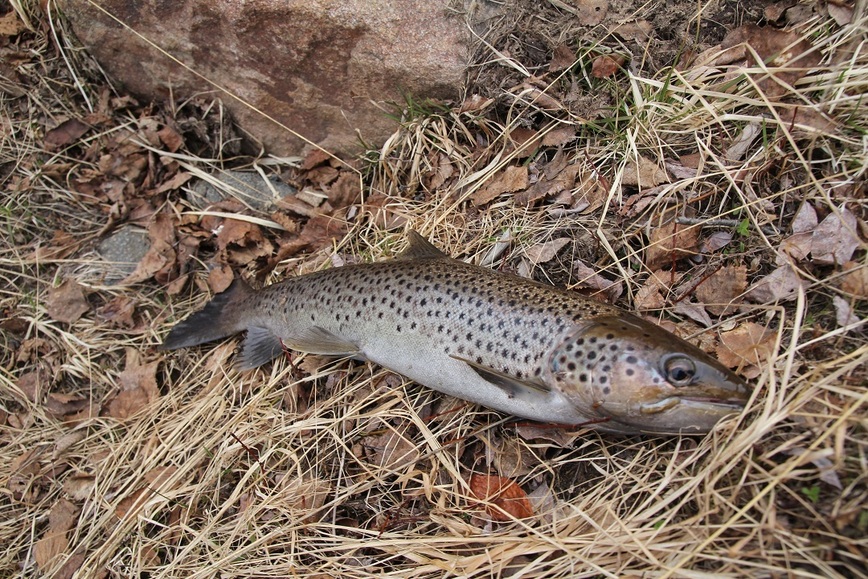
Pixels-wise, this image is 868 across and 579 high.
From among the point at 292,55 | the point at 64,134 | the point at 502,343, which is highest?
the point at 292,55

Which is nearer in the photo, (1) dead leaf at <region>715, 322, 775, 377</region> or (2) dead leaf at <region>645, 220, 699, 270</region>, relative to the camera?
(1) dead leaf at <region>715, 322, 775, 377</region>

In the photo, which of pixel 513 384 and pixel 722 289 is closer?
pixel 513 384

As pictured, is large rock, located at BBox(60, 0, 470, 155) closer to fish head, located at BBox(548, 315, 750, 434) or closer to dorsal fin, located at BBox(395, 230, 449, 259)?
dorsal fin, located at BBox(395, 230, 449, 259)

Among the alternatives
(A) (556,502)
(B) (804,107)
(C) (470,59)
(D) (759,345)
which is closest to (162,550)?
(A) (556,502)

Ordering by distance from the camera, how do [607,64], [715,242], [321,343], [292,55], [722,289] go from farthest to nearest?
[292,55] → [607,64] → [321,343] → [715,242] → [722,289]

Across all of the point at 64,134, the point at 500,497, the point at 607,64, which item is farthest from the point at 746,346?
the point at 64,134

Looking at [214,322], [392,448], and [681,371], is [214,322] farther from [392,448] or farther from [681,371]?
[681,371]

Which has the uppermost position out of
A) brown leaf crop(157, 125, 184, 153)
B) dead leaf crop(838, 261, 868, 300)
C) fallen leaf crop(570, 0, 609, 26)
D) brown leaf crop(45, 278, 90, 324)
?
fallen leaf crop(570, 0, 609, 26)

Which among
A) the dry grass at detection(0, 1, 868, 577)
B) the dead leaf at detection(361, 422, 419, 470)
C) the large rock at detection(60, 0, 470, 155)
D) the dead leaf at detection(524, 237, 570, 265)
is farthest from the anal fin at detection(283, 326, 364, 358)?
the large rock at detection(60, 0, 470, 155)
